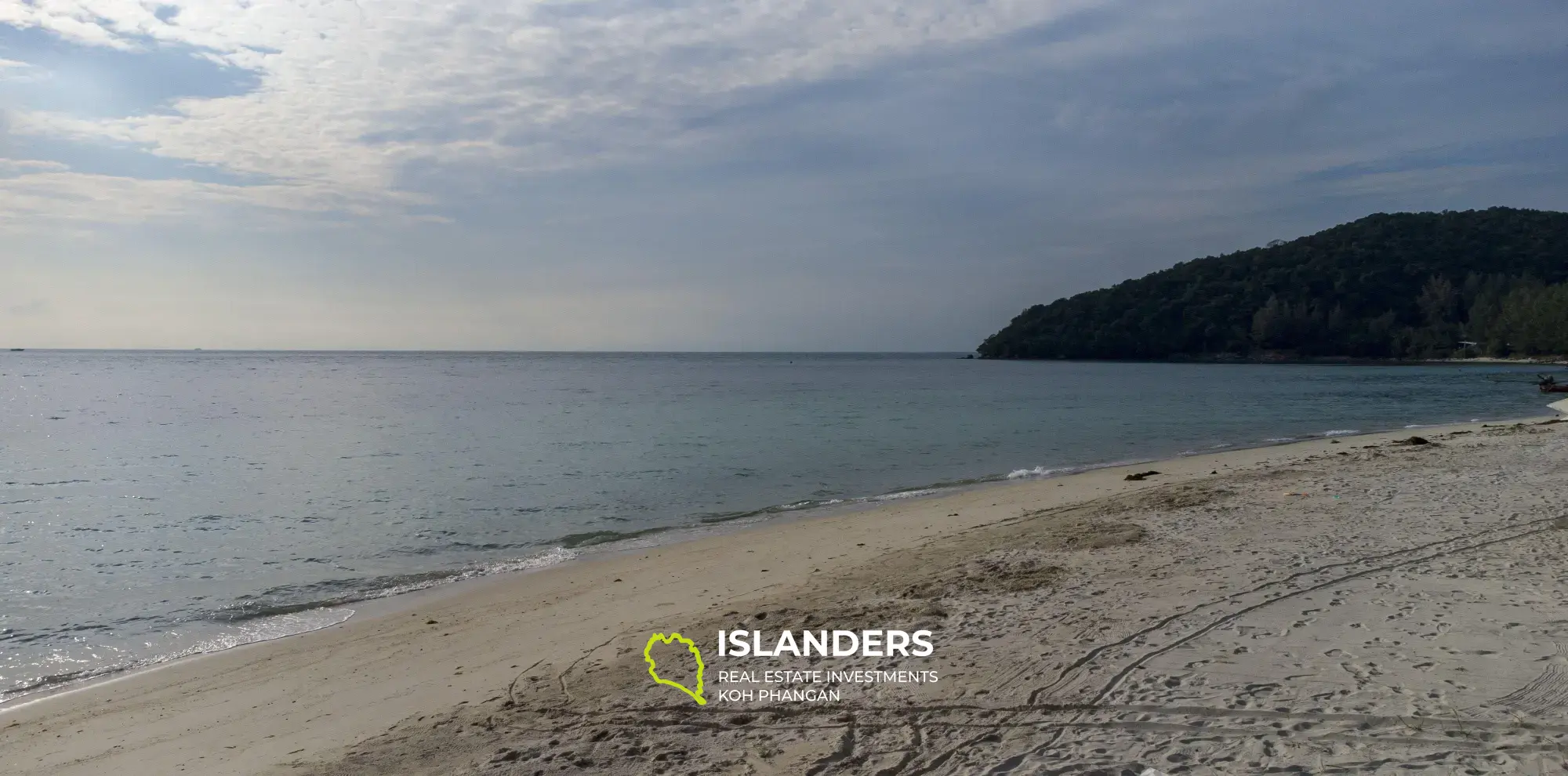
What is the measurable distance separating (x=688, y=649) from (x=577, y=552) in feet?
19.9

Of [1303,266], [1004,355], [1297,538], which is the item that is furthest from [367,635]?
[1004,355]

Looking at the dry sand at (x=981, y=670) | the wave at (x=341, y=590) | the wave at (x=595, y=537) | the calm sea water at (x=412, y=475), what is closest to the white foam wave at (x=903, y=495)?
the calm sea water at (x=412, y=475)

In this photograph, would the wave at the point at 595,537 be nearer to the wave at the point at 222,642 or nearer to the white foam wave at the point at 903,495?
the wave at the point at 222,642

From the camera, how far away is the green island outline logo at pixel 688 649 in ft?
18.2

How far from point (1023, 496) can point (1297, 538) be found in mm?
6100

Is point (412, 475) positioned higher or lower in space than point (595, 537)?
higher

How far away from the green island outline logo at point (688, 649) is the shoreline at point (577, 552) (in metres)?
3.85

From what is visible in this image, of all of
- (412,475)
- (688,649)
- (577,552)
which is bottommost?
(577,552)

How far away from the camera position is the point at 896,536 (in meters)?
11.6

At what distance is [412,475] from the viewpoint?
19688 millimetres

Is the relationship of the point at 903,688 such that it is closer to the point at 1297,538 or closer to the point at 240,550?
the point at 1297,538

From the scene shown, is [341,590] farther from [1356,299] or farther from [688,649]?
[1356,299]

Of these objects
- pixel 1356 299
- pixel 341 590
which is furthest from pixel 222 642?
pixel 1356 299

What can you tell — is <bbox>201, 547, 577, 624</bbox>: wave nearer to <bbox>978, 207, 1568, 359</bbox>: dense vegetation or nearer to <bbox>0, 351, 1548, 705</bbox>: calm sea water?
<bbox>0, 351, 1548, 705</bbox>: calm sea water
